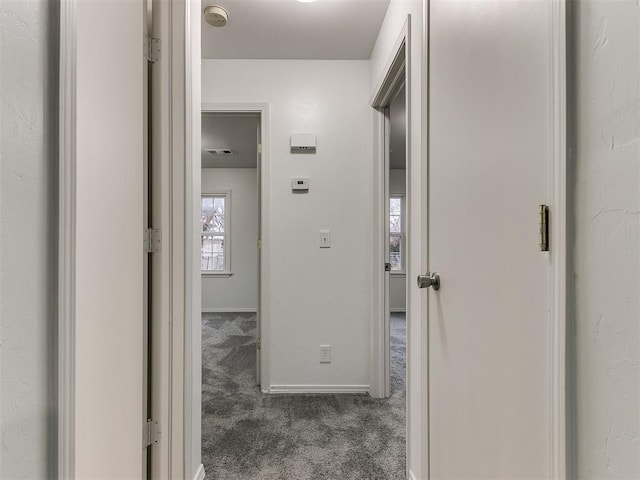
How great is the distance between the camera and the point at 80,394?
1.25 metres

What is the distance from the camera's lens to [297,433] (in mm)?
1911

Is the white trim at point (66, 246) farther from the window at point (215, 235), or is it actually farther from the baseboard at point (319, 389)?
the window at point (215, 235)

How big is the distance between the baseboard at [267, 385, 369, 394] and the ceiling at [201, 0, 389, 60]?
240 cm

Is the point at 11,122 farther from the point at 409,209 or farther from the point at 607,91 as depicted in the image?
the point at 409,209

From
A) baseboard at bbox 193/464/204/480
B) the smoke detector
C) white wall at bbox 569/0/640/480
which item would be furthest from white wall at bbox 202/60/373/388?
white wall at bbox 569/0/640/480

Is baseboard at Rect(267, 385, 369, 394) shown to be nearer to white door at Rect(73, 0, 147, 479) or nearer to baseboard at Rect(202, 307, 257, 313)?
white door at Rect(73, 0, 147, 479)

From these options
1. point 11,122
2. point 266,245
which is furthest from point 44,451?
point 266,245

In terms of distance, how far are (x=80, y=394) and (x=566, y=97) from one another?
5.56 feet

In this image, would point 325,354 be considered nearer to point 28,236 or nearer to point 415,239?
point 415,239

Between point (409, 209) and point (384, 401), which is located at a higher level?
point (409, 209)

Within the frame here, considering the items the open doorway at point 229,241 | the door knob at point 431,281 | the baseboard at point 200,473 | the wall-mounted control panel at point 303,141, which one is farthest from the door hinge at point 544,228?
the open doorway at point 229,241

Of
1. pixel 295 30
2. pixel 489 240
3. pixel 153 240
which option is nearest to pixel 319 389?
pixel 153 240

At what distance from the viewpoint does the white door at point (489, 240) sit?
2.22 ft

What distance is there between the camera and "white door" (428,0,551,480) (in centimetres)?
68
